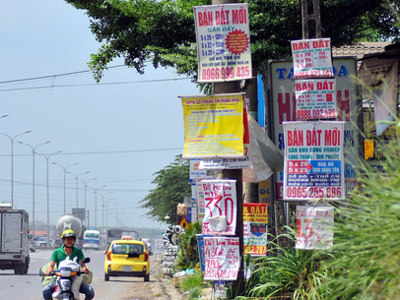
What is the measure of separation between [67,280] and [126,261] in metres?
14.4

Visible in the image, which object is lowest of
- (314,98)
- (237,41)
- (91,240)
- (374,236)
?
(91,240)

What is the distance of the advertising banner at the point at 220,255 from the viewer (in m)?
8.05

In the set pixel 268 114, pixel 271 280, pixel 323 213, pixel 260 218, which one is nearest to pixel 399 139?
pixel 323 213

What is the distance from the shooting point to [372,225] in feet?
14.5

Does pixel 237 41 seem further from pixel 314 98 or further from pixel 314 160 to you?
pixel 314 160

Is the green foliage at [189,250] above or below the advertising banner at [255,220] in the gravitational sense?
below

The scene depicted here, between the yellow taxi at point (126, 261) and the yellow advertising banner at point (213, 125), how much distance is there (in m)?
15.2

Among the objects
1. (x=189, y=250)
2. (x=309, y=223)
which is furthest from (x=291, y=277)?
(x=189, y=250)

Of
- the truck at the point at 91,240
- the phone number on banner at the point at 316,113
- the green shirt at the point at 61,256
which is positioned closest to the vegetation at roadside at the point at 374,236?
the phone number on banner at the point at 316,113

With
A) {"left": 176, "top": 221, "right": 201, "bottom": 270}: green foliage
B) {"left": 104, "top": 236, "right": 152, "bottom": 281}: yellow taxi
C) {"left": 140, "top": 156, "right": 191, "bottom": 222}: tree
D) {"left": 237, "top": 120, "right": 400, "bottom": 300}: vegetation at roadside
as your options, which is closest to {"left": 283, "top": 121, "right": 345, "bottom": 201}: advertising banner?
{"left": 237, "top": 120, "right": 400, "bottom": 300}: vegetation at roadside

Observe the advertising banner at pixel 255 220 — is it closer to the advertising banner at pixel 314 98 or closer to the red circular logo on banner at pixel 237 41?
the advertising banner at pixel 314 98

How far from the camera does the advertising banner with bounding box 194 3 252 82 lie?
8.04m

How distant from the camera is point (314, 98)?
809 centimetres

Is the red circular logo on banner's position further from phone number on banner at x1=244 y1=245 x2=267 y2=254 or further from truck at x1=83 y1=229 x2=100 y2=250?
truck at x1=83 y1=229 x2=100 y2=250
